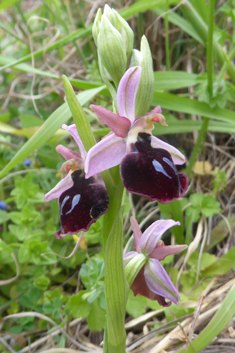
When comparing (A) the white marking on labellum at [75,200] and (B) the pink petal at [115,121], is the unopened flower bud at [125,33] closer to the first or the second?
(B) the pink petal at [115,121]

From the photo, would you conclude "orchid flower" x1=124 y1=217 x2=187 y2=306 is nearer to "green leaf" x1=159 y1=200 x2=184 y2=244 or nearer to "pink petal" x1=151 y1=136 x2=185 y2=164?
"pink petal" x1=151 y1=136 x2=185 y2=164

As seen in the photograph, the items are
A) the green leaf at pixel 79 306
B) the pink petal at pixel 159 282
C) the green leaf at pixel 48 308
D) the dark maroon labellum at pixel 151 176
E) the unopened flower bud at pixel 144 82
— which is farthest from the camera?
the green leaf at pixel 48 308

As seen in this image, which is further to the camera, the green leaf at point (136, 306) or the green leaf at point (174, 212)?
the green leaf at point (174, 212)

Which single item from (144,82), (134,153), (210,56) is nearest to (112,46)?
(144,82)

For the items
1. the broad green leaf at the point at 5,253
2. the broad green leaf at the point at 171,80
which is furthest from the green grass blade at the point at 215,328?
the broad green leaf at the point at 171,80

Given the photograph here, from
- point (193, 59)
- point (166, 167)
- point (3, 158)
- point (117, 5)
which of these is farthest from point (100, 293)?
point (117, 5)

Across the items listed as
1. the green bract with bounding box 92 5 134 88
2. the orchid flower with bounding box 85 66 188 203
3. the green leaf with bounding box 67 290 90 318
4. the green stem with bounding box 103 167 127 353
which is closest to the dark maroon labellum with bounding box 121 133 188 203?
the orchid flower with bounding box 85 66 188 203

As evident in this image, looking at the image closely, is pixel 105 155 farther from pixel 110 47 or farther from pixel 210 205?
pixel 210 205

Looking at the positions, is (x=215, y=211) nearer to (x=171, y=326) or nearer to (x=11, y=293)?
(x=171, y=326)
